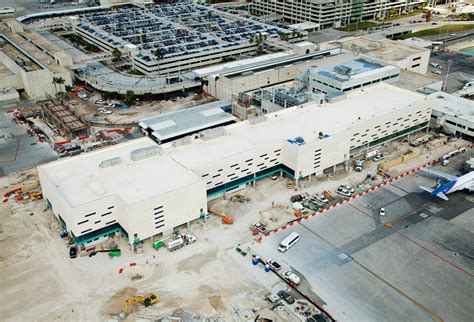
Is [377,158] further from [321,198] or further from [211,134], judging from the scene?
[211,134]

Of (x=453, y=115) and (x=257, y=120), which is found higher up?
(x=257, y=120)

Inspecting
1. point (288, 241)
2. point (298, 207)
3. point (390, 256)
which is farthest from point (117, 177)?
point (390, 256)

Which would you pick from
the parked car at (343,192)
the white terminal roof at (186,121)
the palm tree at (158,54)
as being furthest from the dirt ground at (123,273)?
the palm tree at (158,54)

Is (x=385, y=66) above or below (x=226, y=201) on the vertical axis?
above

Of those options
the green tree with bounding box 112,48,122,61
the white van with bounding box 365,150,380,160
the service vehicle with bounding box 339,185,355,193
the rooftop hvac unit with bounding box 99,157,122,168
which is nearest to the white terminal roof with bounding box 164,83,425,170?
the white van with bounding box 365,150,380,160

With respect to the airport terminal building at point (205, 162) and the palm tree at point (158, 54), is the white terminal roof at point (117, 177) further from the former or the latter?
the palm tree at point (158, 54)

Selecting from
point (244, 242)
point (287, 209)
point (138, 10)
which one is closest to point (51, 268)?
point (244, 242)

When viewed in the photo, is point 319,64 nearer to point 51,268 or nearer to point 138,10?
point 51,268
